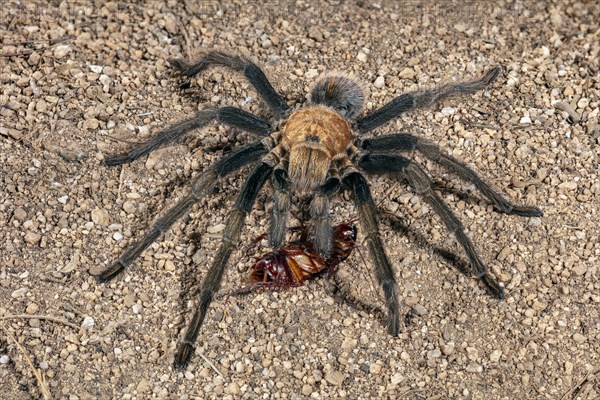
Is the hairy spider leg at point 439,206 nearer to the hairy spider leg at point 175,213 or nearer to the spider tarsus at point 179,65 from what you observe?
the hairy spider leg at point 175,213

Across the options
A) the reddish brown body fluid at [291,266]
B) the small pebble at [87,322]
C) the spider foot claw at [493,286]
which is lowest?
the small pebble at [87,322]

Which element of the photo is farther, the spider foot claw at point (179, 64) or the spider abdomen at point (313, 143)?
the spider foot claw at point (179, 64)

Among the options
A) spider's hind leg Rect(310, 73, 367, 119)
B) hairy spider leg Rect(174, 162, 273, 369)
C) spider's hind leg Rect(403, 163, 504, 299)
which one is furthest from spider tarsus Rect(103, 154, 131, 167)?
spider's hind leg Rect(403, 163, 504, 299)

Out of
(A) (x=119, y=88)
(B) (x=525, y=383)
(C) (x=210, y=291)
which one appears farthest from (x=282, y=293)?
(A) (x=119, y=88)

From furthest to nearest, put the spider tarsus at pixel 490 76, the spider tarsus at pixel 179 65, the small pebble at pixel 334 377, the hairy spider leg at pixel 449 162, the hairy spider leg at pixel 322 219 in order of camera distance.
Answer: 1. the spider tarsus at pixel 179 65
2. the spider tarsus at pixel 490 76
3. the hairy spider leg at pixel 449 162
4. the hairy spider leg at pixel 322 219
5. the small pebble at pixel 334 377

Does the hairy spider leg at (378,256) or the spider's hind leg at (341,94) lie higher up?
the spider's hind leg at (341,94)

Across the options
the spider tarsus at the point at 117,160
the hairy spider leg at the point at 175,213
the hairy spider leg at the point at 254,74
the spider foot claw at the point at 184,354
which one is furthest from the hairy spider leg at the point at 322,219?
the spider tarsus at the point at 117,160

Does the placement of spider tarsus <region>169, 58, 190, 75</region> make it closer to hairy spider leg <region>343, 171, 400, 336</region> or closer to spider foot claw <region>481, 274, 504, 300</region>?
hairy spider leg <region>343, 171, 400, 336</region>
